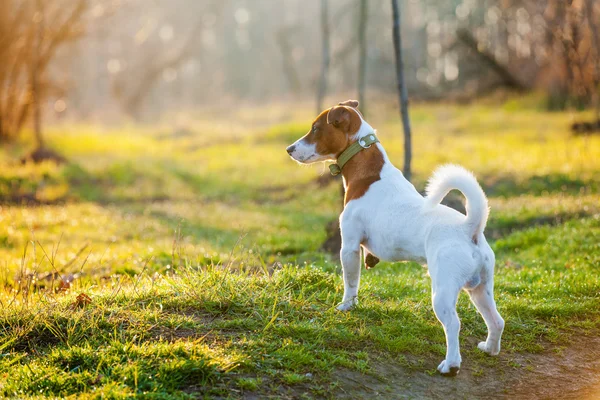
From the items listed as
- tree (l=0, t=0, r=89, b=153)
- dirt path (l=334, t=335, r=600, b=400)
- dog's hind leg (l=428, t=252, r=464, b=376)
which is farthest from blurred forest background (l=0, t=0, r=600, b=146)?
dog's hind leg (l=428, t=252, r=464, b=376)

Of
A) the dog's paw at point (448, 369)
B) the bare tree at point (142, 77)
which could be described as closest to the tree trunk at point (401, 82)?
the dog's paw at point (448, 369)

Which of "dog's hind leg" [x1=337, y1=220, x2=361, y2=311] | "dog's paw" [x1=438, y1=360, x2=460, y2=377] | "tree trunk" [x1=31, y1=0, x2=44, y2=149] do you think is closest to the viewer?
"dog's paw" [x1=438, y1=360, x2=460, y2=377]

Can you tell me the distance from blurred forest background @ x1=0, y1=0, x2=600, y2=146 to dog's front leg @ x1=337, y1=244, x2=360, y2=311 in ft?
39.4

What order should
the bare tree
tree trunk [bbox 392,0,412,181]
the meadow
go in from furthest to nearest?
the bare tree
tree trunk [bbox 392,0,412,181]
the meadow

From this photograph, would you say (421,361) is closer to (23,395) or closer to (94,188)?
(23,395)

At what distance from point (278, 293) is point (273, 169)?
1464 centimetres

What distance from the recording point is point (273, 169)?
66.9 feet

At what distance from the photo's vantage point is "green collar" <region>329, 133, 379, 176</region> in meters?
5.76

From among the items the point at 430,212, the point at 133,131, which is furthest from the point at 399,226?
the point at 133,131

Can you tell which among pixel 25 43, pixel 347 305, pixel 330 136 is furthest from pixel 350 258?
pixel 25 43

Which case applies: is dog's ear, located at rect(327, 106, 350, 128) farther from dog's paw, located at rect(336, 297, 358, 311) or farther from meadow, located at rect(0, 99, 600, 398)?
dog's paw, located at rect(336, 297, 358, 311)

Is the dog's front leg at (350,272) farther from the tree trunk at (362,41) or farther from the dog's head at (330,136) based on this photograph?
the tree trunk at (362,41)

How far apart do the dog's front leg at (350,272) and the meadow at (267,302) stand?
0.11 m

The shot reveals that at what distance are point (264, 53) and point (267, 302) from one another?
70.6m
